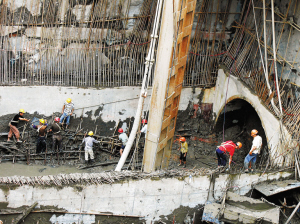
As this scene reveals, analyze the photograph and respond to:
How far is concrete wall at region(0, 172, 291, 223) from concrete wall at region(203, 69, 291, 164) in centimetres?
131

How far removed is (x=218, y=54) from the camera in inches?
694

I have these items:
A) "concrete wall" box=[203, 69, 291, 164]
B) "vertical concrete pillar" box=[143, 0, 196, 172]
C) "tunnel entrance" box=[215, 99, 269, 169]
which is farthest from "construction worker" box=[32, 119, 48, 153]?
"tunnel entrance" box=[215, 99, 269, 169]

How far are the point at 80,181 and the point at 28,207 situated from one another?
1.44 meters

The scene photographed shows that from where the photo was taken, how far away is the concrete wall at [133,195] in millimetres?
12180

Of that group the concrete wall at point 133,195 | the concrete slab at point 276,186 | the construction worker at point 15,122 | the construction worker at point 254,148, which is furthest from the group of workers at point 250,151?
the construction worker at point 15,122

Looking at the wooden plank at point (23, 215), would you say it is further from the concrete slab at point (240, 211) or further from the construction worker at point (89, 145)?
the concrete slab at point (240, 211)

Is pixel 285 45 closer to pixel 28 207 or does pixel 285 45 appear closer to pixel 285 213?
pixel 285 213

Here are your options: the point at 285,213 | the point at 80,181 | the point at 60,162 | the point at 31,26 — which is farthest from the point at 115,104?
the point at 285,213

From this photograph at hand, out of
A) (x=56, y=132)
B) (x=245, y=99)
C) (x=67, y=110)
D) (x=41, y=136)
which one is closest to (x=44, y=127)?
(x=41, y=136)

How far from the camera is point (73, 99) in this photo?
1681 centimetres

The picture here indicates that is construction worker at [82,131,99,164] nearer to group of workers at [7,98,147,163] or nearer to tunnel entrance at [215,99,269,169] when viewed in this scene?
group of workers at [7,98,147,163]

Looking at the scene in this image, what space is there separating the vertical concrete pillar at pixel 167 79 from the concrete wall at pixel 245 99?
8.38ft

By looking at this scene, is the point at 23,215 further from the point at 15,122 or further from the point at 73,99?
the point at 73,99

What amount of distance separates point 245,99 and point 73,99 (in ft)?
19.2
